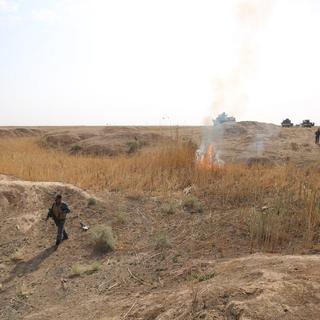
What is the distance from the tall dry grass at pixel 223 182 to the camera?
7668 millimetres

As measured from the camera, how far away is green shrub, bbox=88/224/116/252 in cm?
819

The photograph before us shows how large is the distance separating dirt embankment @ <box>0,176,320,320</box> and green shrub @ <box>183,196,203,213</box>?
196 millimetres

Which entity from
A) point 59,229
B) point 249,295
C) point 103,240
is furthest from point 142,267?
point 249,295

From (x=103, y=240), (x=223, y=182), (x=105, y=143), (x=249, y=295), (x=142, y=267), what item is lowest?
(x=142, y=267)

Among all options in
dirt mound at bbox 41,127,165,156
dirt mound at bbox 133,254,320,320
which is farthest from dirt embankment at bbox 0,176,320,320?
dirt mound at bbox 41,127,165,156

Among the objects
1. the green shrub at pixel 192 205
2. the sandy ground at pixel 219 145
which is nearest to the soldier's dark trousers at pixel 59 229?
the green shrub at pixel 192 205

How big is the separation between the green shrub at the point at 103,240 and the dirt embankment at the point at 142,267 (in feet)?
0.54

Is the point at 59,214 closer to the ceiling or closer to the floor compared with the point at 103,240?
closer to the ceiling

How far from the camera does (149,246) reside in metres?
8.19

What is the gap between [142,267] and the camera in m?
7.13

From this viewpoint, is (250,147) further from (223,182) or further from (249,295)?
(249,295)

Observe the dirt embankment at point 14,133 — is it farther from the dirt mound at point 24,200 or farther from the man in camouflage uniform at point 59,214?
the man in camouflage uniform at point 59,214

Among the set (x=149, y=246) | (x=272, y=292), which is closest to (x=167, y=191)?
(x=149, y=246)

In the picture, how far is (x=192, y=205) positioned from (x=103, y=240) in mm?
2776
